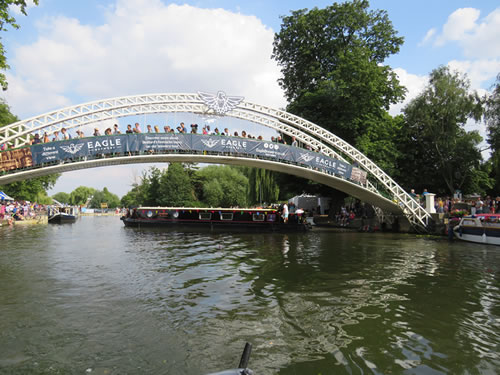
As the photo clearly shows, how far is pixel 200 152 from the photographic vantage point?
2205 cm

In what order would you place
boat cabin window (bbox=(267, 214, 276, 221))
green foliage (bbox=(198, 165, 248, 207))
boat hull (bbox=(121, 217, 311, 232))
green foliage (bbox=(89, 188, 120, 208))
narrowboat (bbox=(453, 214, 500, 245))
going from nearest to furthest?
narrowboat (bbox=(453, 214, 500, 245)) → boat hull (bbox=(121, 217, 311, 232)) → boat cabin window (bbox=(267, 214, 276, 221)) → green foliage (bbox=(198, 165, 248, 207)) → green foliage (bbox=(89, 188, 120, 208))

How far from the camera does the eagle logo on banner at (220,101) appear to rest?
72.4 feet

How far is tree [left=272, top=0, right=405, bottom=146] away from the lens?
2716 centimetres

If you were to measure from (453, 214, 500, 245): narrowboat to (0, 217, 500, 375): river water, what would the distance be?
7.60 meters

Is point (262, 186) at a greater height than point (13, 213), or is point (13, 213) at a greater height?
point (262, 186)

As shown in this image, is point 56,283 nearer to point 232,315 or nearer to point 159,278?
point 159,278

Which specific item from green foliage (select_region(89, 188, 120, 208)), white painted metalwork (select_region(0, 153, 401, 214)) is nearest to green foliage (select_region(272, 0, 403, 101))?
white painted metalwork (select_region(0, 153, 401, 214))

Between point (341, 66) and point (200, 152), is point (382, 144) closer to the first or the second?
point (341, 66)

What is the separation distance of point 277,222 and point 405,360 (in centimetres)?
2172

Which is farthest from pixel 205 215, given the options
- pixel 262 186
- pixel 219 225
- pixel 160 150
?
pixel 262 186

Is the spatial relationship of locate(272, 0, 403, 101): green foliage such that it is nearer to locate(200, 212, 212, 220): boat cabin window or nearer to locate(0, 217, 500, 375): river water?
locate(200, 212, 212, 220): boat cabin window

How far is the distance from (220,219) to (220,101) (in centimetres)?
1029

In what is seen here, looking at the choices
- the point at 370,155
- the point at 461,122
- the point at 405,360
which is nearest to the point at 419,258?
the point at 405,360

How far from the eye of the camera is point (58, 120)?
768 inches
